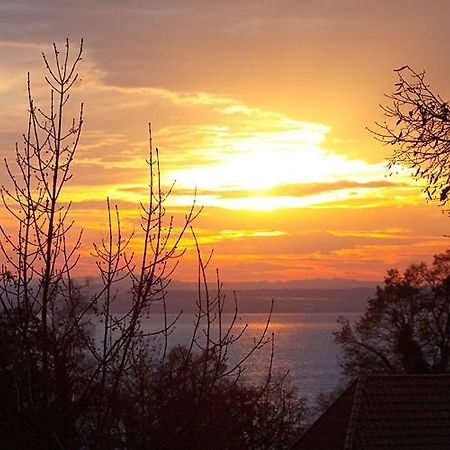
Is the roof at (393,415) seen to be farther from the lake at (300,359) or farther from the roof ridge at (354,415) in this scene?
the lake at (300,359)

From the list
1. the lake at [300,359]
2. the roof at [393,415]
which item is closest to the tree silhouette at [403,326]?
the lake at [300,359]

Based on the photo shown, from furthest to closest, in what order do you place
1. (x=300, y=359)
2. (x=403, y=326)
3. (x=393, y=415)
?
1. (x=300, y=359)
2. (x=403, y=326)
3. (x=393, y=415)

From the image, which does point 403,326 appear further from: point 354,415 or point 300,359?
point 300,359

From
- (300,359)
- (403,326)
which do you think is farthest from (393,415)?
(300,359)

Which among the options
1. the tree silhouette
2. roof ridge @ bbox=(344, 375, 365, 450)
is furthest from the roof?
the tree silhouette

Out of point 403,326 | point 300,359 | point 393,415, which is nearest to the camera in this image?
point 393,415

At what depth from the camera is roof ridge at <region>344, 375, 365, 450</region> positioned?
15.6m

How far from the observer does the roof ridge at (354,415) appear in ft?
51.2

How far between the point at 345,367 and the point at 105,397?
32299 millimetres

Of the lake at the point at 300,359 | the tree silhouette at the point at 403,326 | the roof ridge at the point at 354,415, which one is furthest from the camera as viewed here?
the lake at the point at 300,359

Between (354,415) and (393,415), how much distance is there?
2.42ft

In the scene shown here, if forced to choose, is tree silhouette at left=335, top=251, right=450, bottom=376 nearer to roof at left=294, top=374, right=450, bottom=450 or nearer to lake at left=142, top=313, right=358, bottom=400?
lake at left=142, top=313, right=358, bottom=400

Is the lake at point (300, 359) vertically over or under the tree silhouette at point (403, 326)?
under

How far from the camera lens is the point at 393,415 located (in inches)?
634
